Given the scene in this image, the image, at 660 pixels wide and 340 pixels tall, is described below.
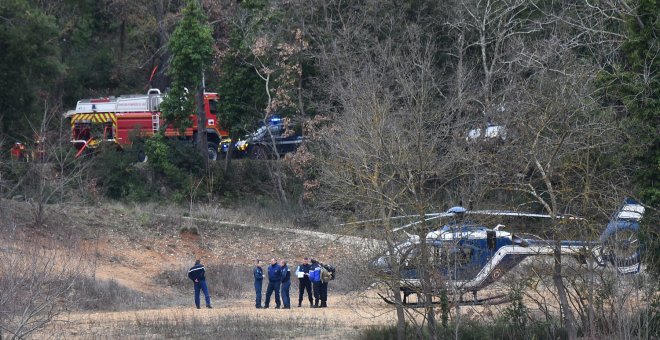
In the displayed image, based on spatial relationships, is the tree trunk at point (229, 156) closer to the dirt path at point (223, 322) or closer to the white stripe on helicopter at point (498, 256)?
the dirt path at point (223, 322)

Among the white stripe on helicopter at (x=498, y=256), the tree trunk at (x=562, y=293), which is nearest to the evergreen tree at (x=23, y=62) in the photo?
the white stripe on helicopter at (x=498, y=256)

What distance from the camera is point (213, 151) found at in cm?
5494

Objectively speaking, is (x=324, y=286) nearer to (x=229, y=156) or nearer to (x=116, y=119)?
Answer: (x=229, y=156)

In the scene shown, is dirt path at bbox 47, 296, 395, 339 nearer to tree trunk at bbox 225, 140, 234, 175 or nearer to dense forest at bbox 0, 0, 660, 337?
dense forest at bbox 0, 0, 660, 337

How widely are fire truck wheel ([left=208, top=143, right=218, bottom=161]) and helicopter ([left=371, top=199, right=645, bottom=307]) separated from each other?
101 feet

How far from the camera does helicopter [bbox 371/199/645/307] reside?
22078 millimetres

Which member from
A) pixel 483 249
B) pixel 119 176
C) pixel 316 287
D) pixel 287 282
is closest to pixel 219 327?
pixel 287 282

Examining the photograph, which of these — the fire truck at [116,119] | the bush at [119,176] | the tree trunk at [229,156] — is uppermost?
the fire truck at [116,119]

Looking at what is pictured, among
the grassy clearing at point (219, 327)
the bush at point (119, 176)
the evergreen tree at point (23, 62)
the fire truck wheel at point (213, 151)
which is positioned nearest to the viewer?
the grassy clearing at point (219, 327)

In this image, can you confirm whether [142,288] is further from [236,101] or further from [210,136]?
[210,136]

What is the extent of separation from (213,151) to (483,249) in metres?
Result: 31.8

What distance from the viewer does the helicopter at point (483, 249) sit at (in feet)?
72.4

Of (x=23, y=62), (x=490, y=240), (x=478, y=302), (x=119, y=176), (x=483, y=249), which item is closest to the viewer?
(x=483, y=249)

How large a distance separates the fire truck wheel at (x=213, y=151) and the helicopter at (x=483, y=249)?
30.9 meters
